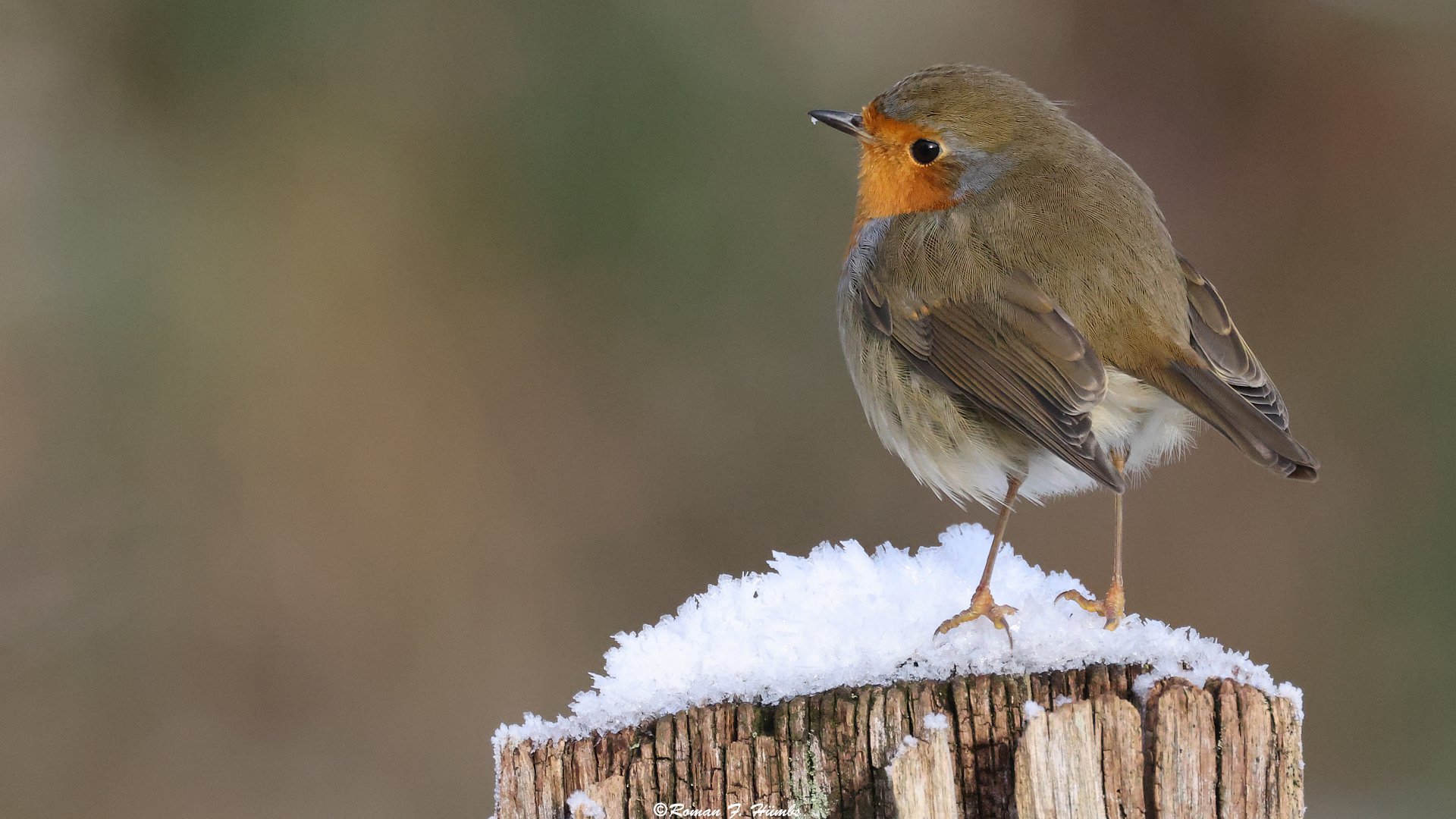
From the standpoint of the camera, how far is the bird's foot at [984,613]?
2.41 m

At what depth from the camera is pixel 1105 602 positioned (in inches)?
118

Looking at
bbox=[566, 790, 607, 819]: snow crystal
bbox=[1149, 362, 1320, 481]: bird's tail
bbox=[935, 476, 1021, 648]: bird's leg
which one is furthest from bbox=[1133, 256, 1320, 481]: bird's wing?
bbox=[566, 790, 607, 819]: snow crystal

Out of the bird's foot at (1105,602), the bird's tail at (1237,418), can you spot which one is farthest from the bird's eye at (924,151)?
the bird's foot at (1105,602)

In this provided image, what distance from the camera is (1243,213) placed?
722 cm

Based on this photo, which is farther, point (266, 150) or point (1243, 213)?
point (1243, 213)

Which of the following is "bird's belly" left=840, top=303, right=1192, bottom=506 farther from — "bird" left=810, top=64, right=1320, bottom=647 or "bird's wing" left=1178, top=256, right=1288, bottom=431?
"bird's wing" left=1178, top=256, right=1288, bottom=431

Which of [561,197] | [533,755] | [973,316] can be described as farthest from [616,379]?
[533,755]

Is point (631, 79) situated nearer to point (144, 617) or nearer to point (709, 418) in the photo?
point (709, 418)

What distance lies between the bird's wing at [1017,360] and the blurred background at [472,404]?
307 centimetres

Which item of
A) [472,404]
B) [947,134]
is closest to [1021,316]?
[947,134]

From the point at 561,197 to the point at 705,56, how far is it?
1.01 m

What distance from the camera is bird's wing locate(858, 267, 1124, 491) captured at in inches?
123

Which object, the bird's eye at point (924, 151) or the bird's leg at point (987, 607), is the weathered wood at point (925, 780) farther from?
the bird's eye at point (924, 151)

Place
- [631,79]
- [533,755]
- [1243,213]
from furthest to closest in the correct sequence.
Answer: [1243,213], [631,79], [533,755]
